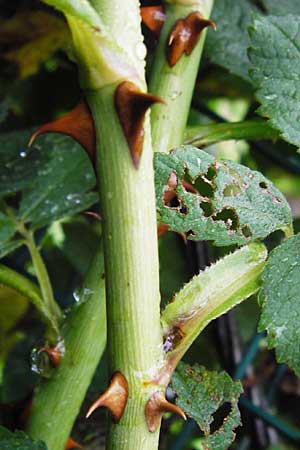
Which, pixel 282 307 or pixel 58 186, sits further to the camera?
pixel 58 186

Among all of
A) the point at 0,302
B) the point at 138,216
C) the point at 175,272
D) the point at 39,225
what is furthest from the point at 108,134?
the point at 175,272

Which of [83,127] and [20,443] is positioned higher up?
[83,127]

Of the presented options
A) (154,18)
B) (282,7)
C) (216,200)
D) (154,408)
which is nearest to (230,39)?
(282,7)

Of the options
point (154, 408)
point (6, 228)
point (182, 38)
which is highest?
point (182, 38)

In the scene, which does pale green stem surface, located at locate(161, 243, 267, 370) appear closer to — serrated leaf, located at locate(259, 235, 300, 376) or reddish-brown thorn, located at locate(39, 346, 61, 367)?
serrated leaf, located at locate(259, 235, 300, 376)

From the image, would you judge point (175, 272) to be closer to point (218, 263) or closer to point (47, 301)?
point (47, 301)

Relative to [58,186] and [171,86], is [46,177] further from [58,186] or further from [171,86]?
[171,86]

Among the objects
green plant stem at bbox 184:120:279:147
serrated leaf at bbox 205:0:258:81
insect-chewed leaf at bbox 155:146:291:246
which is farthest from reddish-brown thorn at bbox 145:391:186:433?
serrated leaf at bbox 205:0:258:81
